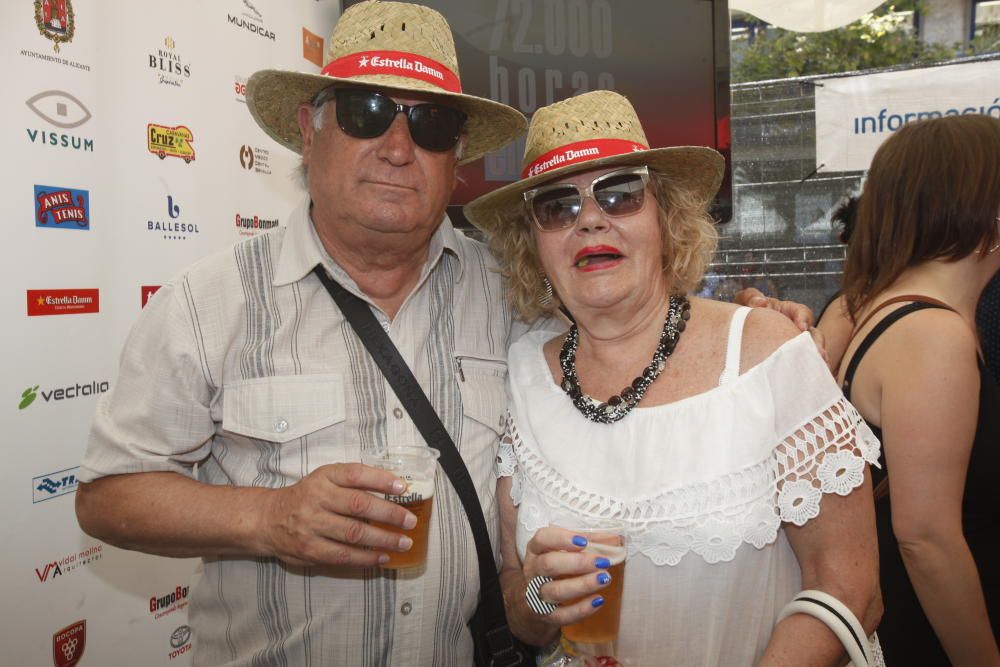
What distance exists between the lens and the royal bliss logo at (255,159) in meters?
3.96

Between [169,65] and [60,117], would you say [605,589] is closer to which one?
[60,117]

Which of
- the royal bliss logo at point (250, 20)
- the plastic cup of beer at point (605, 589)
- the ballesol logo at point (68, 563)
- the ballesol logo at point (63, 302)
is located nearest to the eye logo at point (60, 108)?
the ballesol logo at point (63, 302)

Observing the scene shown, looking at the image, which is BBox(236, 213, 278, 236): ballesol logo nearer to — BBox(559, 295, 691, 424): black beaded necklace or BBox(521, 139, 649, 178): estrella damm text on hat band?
BBox(521, 139, 649, 178): estrella damm text on hat band

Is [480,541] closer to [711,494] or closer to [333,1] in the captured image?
[711,494]

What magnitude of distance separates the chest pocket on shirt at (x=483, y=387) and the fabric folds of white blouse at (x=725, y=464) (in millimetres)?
312

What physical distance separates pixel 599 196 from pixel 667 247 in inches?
12.0

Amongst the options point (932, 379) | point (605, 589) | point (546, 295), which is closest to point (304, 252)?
point (546, 295)

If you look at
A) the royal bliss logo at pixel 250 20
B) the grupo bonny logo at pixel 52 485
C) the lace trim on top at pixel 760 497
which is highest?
the royal bliss logo at pixel 250 20

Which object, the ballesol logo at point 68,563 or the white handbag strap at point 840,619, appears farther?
the ballesol logo at point 68,563

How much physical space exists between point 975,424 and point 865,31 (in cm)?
652

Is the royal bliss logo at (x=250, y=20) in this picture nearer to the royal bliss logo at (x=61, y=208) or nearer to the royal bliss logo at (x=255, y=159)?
the royal bliss logo at (x=255, y=159)

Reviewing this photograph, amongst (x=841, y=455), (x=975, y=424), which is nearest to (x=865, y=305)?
(x=975, y=424)

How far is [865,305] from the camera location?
243cm

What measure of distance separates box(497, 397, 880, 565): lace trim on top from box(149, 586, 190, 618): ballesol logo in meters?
2.65
